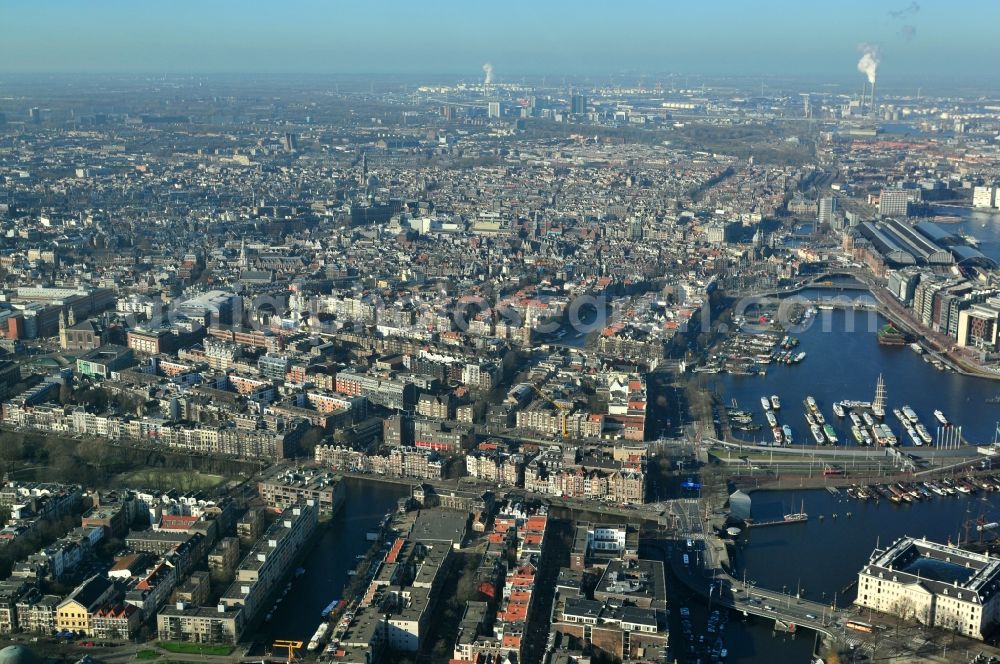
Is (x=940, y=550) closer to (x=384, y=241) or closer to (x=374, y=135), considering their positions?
(x=384, y=241)

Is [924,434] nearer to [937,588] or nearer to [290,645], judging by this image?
[937,588]

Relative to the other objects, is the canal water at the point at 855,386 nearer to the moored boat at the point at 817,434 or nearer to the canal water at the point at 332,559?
the moored boat at the point at 817,434

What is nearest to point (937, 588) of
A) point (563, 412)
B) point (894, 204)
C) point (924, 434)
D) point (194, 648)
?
point (924, 434)

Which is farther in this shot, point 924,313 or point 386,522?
point 924,313

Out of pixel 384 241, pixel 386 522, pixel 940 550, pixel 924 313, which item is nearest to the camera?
pixel 940 550

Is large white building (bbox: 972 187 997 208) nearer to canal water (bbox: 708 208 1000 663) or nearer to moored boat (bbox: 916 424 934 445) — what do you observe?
canal water (bbox: 708 208 1000 663)

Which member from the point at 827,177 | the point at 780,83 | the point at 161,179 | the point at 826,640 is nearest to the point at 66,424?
the point at 826,640
